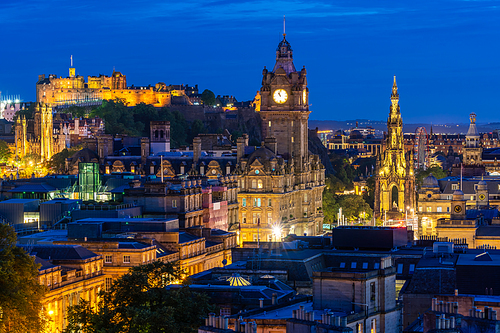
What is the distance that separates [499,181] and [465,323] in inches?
5249

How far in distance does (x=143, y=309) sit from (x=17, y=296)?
8.63 meters

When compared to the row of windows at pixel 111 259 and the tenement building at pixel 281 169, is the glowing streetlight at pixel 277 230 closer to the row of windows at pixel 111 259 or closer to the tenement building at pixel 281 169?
the tenement building at pixel 281 169

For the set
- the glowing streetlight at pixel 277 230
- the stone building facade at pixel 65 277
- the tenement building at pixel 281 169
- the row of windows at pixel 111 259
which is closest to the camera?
the stone building facade at pixel 65 277

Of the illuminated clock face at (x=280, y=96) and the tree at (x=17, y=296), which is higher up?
the illuminated clock face at (x=280, y=96)

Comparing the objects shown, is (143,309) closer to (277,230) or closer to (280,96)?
(277,230)

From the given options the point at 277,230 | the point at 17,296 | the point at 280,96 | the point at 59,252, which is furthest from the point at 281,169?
the point at 17,296

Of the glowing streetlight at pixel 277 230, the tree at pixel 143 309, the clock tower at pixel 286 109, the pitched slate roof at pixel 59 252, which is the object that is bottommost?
the glowing streetlight at pixel 277 230

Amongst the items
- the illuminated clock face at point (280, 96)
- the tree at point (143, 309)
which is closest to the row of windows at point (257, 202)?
the illuminated clock face at point (280, 96)

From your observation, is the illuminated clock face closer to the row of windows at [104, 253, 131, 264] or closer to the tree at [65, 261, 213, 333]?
the row of windows at [104, 253, 131, 264]

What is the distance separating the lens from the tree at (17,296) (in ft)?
253

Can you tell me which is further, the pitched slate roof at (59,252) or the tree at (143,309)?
the pitched slate roof at (59,252)

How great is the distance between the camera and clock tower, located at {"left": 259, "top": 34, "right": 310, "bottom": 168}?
179500 mm

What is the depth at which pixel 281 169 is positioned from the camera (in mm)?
169375

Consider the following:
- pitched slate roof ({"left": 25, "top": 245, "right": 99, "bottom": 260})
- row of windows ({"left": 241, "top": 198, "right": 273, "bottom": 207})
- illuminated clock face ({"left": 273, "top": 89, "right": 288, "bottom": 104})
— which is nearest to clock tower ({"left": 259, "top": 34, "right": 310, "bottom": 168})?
illuminated clock face ({"left": 273, "top": 89, "right": 288, "bottom": 104})
